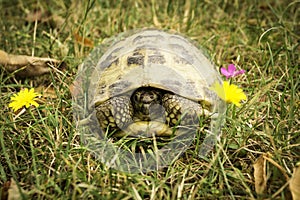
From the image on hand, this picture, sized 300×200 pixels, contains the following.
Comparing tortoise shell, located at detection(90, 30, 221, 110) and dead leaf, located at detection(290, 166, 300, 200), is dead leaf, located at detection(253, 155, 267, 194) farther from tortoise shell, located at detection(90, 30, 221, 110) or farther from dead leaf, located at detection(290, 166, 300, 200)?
tortoise shell, located at detection(90, 30, 221, 110)

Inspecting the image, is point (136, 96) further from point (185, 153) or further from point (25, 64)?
point (25, 64)

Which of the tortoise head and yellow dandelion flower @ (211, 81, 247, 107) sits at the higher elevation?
yellow dandelion flower @ (211, 81, 247, 107)

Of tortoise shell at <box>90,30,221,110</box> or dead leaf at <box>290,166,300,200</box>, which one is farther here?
tortoise shell at <box>90,30,221,110</box>

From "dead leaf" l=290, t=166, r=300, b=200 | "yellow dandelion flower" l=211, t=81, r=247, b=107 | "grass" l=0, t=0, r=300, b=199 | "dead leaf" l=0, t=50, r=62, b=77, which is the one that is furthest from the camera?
"dead leaf" l=0, t=50, r=62, b=77

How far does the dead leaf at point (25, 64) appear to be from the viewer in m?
2.21

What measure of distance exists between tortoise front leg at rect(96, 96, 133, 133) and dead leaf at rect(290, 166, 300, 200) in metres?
0.72

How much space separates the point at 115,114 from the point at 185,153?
0.35 meters

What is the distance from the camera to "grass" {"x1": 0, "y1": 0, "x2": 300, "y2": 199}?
1.53m

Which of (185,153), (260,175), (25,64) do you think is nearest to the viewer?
(260,175)

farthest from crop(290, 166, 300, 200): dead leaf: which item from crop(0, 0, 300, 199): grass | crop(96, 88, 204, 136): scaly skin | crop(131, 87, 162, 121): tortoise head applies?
crop(131, 87, 162, 121): tortoise head

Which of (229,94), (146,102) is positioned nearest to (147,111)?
(146,102)

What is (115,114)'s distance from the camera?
1.84 m

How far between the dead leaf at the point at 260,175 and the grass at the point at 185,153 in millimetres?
25

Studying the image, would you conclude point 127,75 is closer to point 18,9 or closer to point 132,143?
point 132,143
